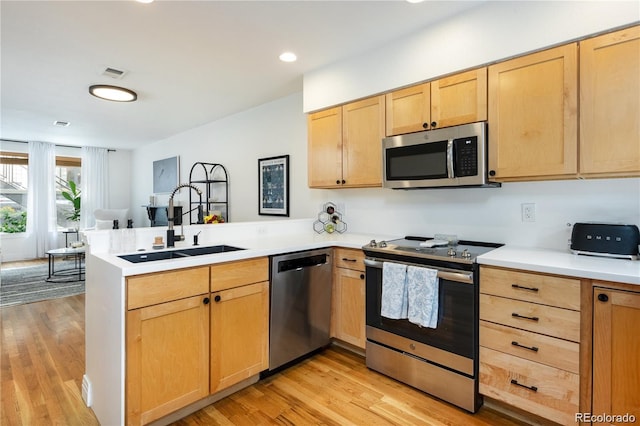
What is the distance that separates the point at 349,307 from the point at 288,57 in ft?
7.08

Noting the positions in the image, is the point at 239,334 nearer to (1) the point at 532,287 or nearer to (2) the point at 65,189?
(1) the point at 532,287

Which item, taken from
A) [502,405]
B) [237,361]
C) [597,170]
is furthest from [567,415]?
[237,361]

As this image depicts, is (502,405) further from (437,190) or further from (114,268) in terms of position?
(114,268)

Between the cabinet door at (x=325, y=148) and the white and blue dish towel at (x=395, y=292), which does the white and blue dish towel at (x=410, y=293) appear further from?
the cabinet door at (x=325, y=148)

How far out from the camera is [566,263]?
1659mm

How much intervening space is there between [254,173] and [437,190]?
251 cm

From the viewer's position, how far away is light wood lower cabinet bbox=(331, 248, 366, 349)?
249 centimetres

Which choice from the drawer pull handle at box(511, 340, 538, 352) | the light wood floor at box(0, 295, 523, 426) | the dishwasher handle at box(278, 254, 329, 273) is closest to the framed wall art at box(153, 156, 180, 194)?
the light wood floor at box(0, 295, 523, 426)

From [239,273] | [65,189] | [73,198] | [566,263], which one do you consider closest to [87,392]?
[239,273]

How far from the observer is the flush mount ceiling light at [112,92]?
3.40 metres

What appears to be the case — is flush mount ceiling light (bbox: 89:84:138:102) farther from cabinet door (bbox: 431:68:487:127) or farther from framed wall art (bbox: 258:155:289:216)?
cabinet door (bbox: 431:68:487:127)

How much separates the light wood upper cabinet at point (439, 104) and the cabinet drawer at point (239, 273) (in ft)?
4.70
